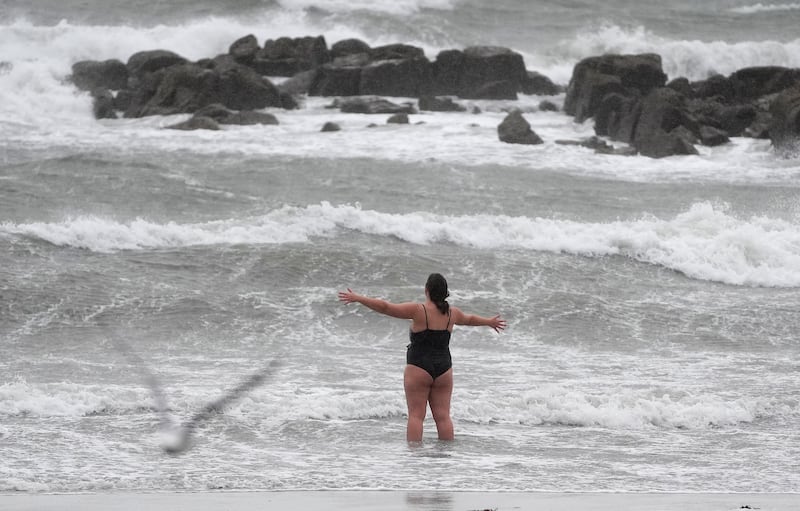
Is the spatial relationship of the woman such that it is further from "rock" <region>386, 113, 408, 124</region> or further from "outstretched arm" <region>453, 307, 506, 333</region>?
"rock" <region>386, 113, 408, 124</region>

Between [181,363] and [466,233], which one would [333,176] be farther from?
[181,363]

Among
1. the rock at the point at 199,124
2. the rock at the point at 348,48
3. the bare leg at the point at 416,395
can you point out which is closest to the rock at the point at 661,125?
the rock at the point at 199,124

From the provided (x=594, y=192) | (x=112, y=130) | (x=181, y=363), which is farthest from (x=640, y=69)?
(x=181, y=363)

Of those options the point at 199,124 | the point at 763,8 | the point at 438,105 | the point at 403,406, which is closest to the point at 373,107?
the point at 438,105

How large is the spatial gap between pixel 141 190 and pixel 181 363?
32.0 ft

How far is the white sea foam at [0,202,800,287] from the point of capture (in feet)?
53.1

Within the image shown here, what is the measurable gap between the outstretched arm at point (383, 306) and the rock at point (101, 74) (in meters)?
28.0

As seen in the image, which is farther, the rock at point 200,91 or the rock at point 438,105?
the rock at point 438,105

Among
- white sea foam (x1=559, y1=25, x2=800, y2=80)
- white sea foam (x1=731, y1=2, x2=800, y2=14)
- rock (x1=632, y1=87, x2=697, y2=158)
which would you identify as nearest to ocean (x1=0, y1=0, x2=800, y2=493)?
rock (x1=632, y1=87, x2=697, y2=158)

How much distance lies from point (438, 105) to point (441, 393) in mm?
25115

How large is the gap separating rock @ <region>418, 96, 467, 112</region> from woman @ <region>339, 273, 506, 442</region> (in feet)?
81.7

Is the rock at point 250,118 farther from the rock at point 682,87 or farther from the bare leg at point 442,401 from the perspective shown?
the bare leg at point 442,401

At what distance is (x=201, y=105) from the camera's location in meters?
30.3

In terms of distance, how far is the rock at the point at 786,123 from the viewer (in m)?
27.0
